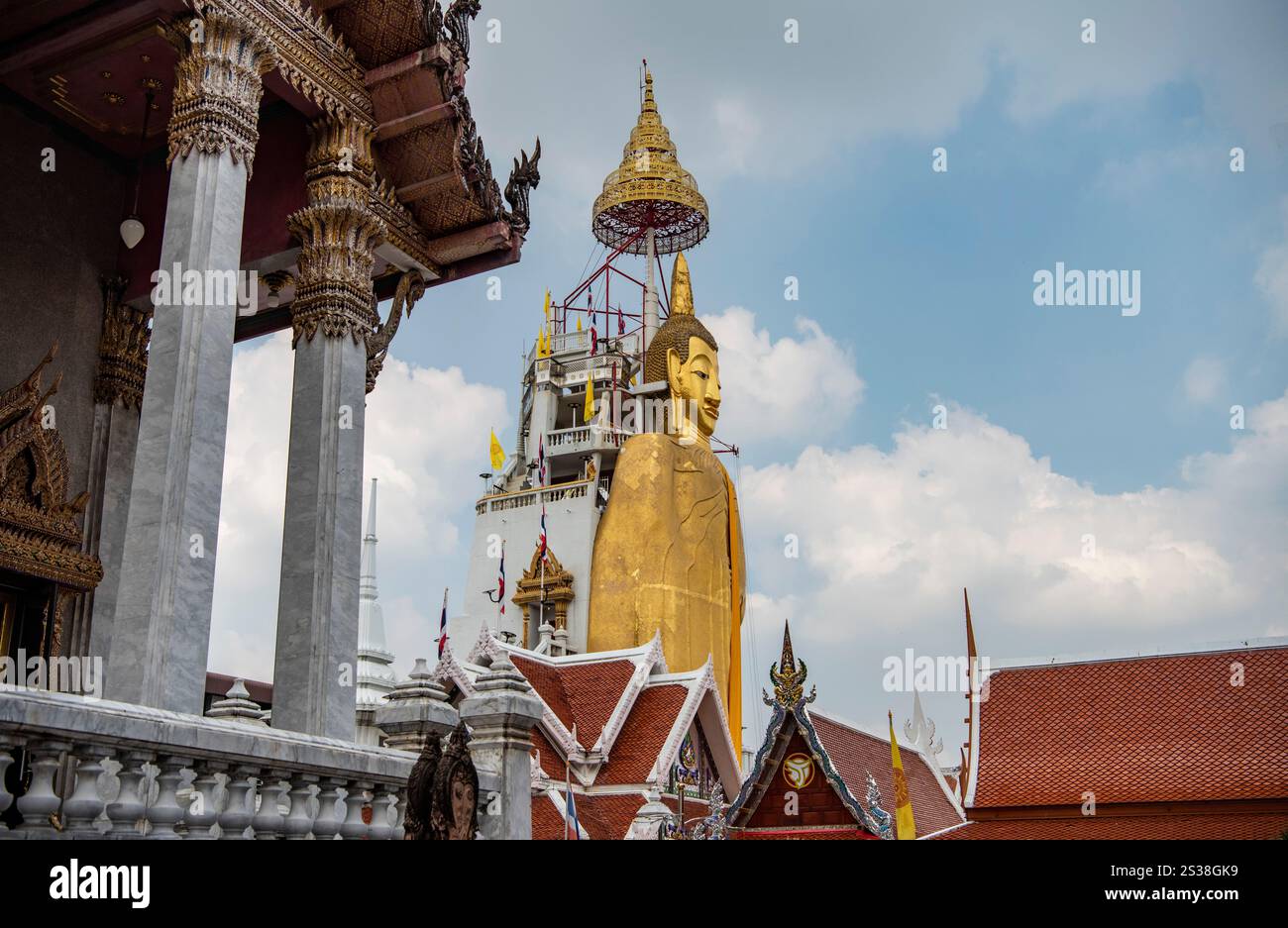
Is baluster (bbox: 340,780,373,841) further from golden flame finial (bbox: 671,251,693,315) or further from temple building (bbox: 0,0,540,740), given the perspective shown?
golden flame finial (bbox: 671,251,693,315)

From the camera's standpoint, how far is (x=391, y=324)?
14.6m

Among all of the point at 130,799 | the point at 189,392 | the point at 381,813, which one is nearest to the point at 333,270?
the point at 189,392

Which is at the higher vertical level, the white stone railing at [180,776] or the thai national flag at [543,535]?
the thai national flag at [543,535]

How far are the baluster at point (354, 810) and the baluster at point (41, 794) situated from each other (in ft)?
7.33

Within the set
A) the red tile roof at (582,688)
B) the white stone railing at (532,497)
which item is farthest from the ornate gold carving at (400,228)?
the white stone railing at (532,497)

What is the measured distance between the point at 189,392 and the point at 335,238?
353 centimetres

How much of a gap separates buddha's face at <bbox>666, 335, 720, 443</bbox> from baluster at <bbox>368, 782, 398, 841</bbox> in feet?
101

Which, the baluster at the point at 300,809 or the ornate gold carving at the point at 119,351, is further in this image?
the ornate gold carving at the point at 119,351

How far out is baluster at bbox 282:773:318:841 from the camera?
7.15m

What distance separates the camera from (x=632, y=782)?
75.8 ft

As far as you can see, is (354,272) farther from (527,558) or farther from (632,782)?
(527,558)

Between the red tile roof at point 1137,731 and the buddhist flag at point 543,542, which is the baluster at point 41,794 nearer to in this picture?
the red tile roof at point 1137,731

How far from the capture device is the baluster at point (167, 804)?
6242 millimetres

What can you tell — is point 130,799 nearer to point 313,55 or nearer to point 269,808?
point 269,808
